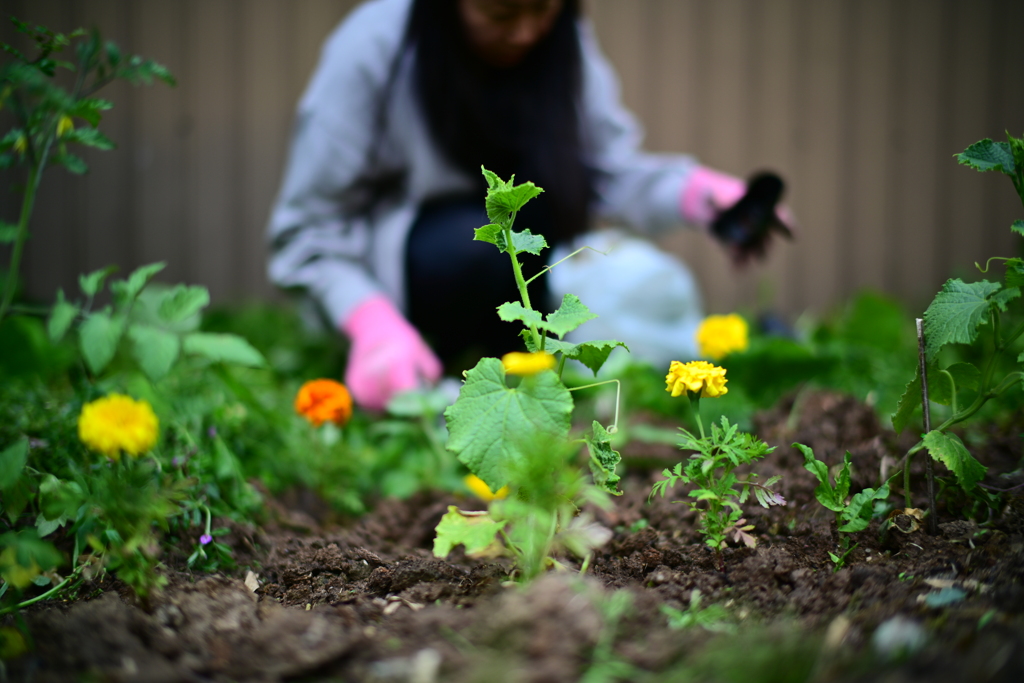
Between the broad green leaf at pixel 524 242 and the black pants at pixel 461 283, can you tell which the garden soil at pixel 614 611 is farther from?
the black pants at pixel 461 283

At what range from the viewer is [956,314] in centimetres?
81

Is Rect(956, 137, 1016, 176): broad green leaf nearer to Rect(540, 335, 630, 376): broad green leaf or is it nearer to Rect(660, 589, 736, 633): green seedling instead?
Rect(540, 335, 630, 376): broad green leaf

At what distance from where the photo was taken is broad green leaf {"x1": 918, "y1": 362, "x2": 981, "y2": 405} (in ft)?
2.87

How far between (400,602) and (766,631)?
15.6 inches

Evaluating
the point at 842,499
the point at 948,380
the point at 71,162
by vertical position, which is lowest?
the point at 842,499

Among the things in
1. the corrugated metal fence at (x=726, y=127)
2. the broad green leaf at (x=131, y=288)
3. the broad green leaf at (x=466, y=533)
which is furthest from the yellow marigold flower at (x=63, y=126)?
the corrugated metal fence at (x=726, y=127)

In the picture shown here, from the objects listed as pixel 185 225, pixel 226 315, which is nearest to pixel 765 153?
pixel 226 315

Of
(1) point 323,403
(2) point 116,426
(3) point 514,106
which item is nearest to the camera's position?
(2) point 116,426

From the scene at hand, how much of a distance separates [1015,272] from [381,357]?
3.96 ft

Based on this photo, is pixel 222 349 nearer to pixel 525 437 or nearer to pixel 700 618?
pixel 525 437

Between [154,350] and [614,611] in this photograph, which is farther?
[154,350]

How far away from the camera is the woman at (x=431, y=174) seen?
5.89ft

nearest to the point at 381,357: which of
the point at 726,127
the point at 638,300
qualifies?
the point at 638,300

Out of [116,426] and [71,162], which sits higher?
[71,162]
